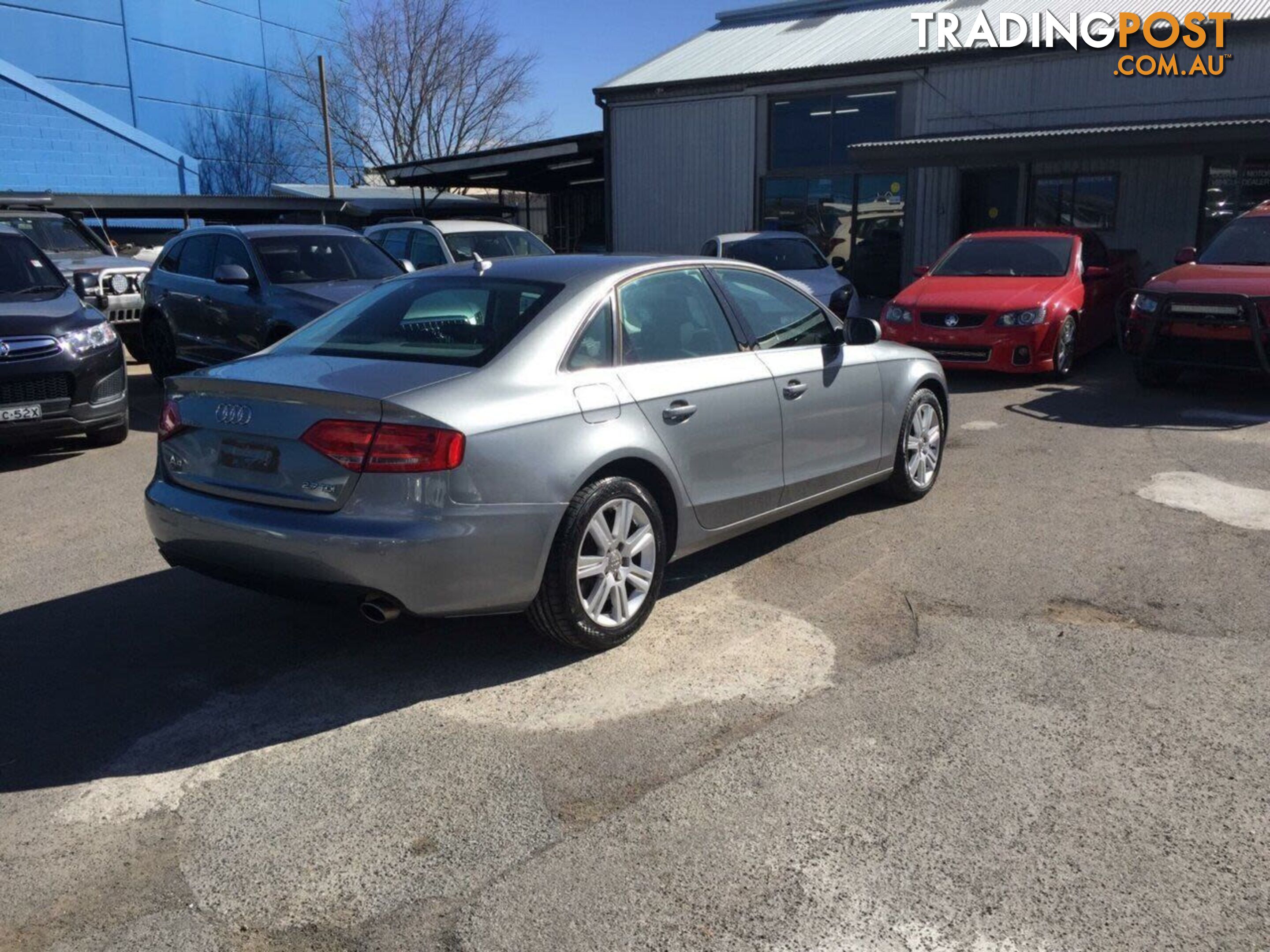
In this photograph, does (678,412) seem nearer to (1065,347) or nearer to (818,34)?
(1065,347)

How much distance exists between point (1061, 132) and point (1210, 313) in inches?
325

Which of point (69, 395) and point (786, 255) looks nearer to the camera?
point (69, 395)

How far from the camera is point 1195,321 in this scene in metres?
9.84

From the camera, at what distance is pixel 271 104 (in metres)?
35.0

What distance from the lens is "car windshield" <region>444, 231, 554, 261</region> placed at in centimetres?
1357

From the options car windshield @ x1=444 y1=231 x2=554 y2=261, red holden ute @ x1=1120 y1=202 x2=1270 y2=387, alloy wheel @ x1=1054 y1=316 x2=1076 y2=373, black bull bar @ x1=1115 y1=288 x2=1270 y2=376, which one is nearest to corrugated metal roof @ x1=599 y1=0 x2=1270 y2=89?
red holden ute @ x1=1120 y1=202 x2=1270 y2=387

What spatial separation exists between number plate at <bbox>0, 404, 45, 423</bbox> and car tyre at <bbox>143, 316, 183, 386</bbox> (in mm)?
3112

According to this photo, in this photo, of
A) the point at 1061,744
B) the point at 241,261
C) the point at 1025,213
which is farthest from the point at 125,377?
the point at 1025,213

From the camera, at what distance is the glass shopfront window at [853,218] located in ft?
67.9

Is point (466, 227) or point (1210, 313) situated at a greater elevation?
point (466, 227)

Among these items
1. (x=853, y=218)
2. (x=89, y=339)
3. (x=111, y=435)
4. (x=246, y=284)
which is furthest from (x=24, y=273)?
(x=853, y=218)

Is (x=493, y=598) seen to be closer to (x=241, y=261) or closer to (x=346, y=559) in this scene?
(x=346, y=559)

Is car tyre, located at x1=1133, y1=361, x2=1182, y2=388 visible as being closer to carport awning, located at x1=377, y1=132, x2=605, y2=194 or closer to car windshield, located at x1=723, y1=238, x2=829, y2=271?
car windshield, located at x1=723, y1=238, x2=829, y2=271

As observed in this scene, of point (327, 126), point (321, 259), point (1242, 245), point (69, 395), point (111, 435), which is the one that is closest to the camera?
point (69, 395)
